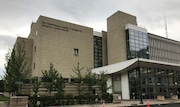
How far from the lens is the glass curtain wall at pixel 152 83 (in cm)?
3700

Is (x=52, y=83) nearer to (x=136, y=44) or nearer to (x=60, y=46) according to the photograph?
(x=60, y=46)

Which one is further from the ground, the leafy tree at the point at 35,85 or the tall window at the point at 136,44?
the tall window at the point at 136,44

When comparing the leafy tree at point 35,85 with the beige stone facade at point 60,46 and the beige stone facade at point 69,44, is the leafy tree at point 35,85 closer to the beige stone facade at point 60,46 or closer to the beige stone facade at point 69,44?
the beige stone facade at point 69,44

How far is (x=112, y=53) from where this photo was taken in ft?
172

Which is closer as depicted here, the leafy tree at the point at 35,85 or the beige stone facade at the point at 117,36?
the leafy tree at the point at 35,85

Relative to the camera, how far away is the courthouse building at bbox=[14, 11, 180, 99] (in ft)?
124

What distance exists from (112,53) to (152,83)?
16.9 metres

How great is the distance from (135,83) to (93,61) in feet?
58.0

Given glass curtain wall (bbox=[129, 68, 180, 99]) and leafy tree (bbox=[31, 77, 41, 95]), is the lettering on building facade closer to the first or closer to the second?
glass curtain wall (bbox=[129, 68, 180, 99])

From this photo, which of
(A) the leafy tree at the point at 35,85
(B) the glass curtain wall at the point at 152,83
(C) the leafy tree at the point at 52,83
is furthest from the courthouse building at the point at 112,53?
(A) the leafy tree at the point at 35,85

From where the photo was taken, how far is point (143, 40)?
2051 inches

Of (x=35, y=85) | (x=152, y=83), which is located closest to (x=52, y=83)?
(x=35, y=85)

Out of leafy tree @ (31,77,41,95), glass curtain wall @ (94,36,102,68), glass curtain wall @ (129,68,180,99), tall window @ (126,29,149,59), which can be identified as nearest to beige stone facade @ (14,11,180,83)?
glass curtain wall @ (94,36,102,68)

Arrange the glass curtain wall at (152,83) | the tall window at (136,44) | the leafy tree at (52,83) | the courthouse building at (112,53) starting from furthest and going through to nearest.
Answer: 1. the tall window at (136,44)
2. the courthouse building at (112,53)
3. the glass curtain wall at (152,83)
4. the leafy tree at (52,83)
